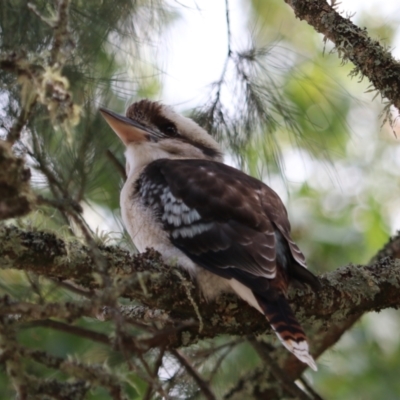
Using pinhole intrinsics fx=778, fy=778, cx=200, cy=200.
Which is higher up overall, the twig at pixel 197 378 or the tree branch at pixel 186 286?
the tree branch at pixel 186 286

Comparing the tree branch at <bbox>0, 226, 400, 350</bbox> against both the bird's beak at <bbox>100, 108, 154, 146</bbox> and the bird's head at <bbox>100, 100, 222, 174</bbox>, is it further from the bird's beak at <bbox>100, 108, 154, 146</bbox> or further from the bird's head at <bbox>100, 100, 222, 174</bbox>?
the bird's head at <bbox>100, 100, 222, 174</bbox>

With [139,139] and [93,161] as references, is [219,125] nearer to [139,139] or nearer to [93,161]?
[139,139]

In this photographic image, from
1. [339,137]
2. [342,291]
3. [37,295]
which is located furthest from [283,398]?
[339,137]

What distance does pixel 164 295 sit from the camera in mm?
2309

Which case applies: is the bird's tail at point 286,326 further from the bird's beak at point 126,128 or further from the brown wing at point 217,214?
the bird's beak at point 126,128

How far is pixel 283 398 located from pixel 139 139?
1270 mm

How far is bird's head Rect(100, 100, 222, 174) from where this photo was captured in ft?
10.7

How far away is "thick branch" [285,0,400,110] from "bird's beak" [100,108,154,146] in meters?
0.92

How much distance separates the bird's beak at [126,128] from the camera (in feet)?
10.0

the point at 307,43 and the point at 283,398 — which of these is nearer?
the point at 283,398

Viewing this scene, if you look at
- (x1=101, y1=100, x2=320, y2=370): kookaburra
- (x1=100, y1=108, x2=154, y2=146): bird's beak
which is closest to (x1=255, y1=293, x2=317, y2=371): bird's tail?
(x1=101, y1=100, x2=320, y2=370): kookaburra

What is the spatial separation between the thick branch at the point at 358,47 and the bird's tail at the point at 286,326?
704 millimetres

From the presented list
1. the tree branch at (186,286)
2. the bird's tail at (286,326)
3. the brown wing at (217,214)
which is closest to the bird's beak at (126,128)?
the brown wing at (217,214)

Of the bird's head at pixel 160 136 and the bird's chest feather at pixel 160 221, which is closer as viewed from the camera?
the bird's chest feather at pixel 160 221
